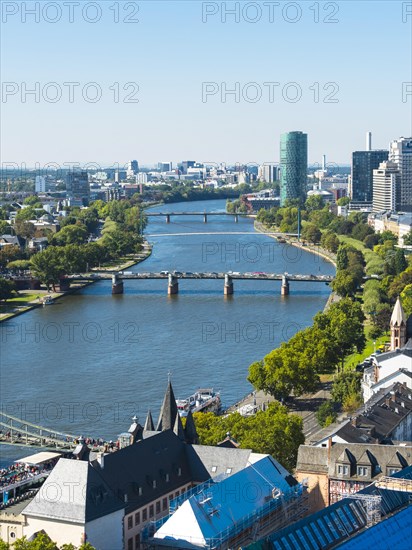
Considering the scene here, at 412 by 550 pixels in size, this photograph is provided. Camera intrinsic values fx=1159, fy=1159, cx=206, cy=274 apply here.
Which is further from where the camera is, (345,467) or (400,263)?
(400,263)

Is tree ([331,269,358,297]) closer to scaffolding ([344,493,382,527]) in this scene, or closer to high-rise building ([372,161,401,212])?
scaffolding ([344,493,382,527])

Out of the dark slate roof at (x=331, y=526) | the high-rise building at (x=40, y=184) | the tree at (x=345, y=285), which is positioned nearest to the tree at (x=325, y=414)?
the dark slate roof at (x=331, y=526)

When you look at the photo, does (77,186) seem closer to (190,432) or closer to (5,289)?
(5,289)

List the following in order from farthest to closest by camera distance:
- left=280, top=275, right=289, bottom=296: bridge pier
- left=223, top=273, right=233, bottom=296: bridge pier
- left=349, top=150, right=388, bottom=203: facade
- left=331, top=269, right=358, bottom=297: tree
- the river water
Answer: left=349, top=150, right=388, bottom=203: facade
left=223, top=273, right=233, bottom=296: bridge pier
left=280, top=275, right=289, bottom=296: bridge pier
left=331, top=269, right=358, bottom=297: tree
the river water

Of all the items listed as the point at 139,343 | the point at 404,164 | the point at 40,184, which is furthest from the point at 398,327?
the point at 40,184

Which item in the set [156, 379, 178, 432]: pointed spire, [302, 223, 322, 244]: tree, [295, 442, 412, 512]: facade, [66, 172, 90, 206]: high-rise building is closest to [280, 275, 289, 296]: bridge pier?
[302, 223, 322, 244]: tree

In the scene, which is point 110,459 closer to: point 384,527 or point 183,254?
point 384,527
